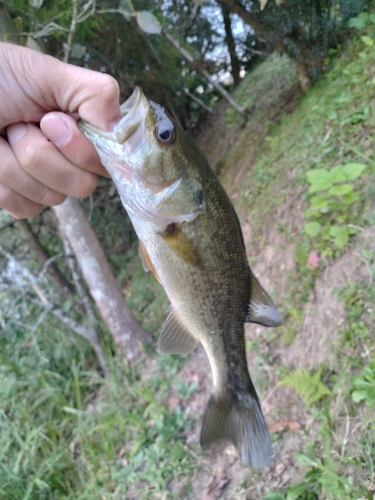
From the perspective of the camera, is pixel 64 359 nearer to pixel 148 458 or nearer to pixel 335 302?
pixel 148 458

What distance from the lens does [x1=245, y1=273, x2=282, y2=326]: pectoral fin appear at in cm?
177

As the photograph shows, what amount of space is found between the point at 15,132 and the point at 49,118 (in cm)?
22

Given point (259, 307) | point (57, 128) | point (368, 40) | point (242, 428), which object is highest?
point (368, 40)

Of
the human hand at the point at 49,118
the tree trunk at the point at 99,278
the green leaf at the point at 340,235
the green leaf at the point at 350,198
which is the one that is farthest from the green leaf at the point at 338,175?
the tree trunk at the point at 99,278

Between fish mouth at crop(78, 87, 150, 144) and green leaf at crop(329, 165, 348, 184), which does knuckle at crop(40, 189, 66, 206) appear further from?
green leaf at crop(329, 165, 348, 184)

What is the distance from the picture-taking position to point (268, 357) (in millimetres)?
3541

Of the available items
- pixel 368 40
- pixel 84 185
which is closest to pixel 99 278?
pixel 84 185

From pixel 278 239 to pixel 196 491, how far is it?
2.62 metres

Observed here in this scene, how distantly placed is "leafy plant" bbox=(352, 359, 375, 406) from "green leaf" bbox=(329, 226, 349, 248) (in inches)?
44.6

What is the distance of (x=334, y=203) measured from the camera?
3287 mm

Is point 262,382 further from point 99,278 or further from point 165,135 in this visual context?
point 165,135

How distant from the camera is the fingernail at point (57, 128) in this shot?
58.1 inches

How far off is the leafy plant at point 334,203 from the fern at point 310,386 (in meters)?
1.05

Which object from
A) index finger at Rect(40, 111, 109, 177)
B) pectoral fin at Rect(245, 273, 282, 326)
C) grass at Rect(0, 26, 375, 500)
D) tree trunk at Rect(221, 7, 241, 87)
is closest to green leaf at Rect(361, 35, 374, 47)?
grass at Rect(0, 26, 375, 500)
